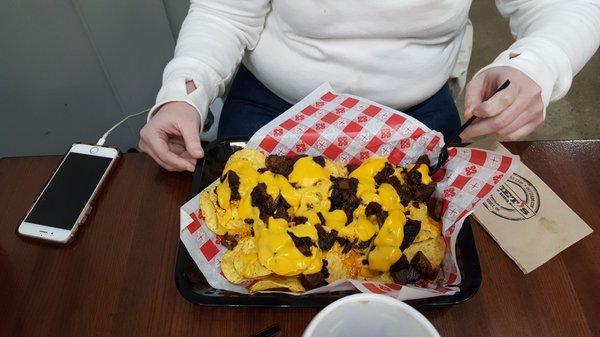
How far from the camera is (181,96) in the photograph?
87cm

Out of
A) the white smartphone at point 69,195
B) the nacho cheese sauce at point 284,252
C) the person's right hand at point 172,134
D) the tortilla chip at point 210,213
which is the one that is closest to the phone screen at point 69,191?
the white smartphone at point 69,195

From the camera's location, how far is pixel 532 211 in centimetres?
82

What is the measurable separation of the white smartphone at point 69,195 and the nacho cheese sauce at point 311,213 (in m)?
0.27

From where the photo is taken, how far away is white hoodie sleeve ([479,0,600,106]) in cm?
83

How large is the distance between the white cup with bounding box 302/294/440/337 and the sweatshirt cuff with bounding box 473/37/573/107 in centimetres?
55

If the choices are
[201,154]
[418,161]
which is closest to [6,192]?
[201,154]

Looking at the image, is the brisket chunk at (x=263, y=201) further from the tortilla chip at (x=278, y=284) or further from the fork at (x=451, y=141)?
the fork at (x=451, y=141)

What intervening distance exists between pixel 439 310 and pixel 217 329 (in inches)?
13.7

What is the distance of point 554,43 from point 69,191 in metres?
0.99

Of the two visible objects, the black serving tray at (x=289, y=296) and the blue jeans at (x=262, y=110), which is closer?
→ the black serving tray at (x=289, y=296)

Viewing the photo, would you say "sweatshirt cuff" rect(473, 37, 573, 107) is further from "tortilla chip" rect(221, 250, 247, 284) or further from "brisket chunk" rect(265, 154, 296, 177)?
"tortilla chip" rect(221, 250, 247, 284)

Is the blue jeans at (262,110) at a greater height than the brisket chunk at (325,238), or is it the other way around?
the brisket chunk at (325,238)

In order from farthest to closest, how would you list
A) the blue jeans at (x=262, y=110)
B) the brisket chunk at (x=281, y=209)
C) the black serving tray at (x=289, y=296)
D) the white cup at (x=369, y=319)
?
the blue jeans at (x=262, y=110)
the brisket chunk at (x=281, y=209)
the black serving tray at (x=289, y=296)
the white cup at (x=369, y=319)

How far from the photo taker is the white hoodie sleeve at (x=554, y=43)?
0.83 m
